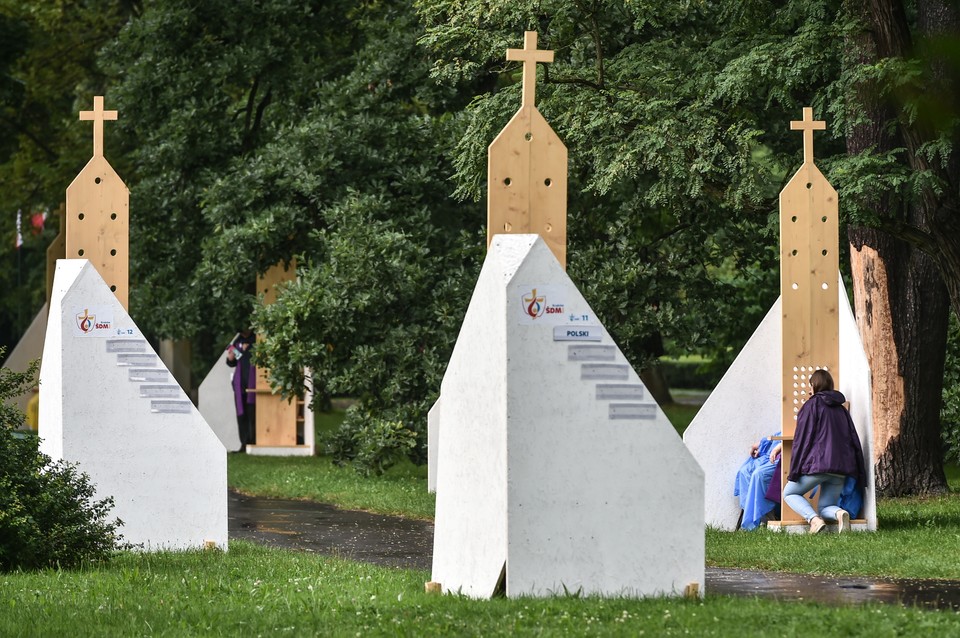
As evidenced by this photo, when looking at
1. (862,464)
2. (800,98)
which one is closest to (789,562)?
(862,464)

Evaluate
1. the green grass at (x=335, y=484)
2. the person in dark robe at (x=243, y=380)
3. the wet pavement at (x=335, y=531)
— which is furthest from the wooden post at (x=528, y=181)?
the person in dark robe at (x=243, y=380)

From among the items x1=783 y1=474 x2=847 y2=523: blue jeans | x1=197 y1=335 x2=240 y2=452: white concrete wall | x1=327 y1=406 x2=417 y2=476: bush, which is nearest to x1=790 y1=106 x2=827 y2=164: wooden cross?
x1=783 y1=474 x2=847 y2=523: blue jeans

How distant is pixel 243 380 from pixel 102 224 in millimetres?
13330

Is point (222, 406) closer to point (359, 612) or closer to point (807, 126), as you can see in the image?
point (807, 126)

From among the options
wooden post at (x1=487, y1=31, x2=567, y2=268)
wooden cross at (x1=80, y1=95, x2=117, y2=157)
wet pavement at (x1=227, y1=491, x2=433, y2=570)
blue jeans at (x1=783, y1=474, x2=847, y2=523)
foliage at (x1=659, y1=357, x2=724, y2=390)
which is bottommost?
wet pavement at (x1=227, y1=491, x2=433, y2=570)

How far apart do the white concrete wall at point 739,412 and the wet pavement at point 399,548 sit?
8.80ft

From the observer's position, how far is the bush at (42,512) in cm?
1050

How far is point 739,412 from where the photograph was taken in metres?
14.2

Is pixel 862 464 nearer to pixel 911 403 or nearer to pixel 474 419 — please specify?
pixel 911 403

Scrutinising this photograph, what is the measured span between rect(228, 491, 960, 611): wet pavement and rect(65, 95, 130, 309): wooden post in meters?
2.84

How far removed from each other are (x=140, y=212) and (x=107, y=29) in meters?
7.27

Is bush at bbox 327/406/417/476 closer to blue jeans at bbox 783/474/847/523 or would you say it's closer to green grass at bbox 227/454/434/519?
green grass at bbox 227/454/434/519

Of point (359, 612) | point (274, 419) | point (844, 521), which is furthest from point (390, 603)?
point (274, 419)

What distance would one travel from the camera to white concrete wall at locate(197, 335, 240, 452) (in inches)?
1027
